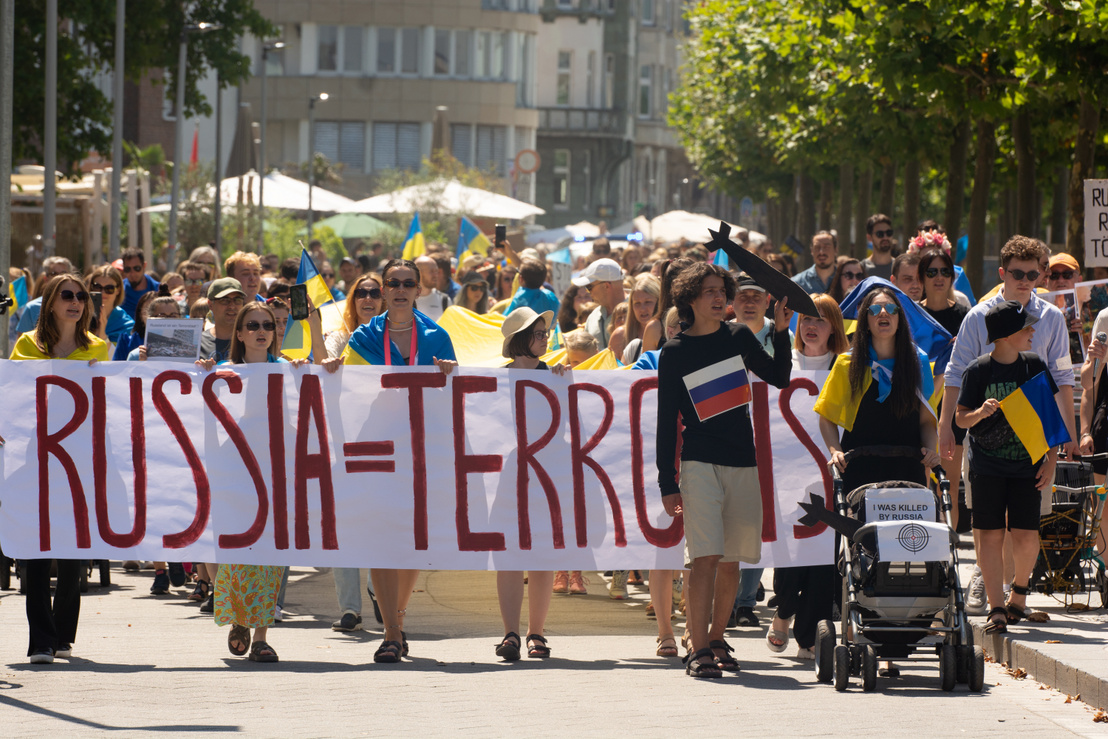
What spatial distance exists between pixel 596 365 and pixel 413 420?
5.62 ft

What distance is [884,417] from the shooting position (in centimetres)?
870

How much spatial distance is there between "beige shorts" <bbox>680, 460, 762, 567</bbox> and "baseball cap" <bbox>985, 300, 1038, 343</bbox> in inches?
62.0

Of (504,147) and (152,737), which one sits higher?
(504,147)

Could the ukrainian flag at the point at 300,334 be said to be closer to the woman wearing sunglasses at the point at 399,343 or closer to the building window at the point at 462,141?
the woman wearing sunglasses at the point at 399,343

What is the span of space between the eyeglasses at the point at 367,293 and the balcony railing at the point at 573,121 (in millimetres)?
70276

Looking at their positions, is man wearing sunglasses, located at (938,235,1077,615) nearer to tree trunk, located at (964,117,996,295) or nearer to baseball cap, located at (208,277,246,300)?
baseball cap, located at (208,277,246,300)

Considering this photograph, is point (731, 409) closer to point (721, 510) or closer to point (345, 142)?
point (721, 510)

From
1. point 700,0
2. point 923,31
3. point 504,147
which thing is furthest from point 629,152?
point 923,31

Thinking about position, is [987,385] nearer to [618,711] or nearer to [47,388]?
[618,711]

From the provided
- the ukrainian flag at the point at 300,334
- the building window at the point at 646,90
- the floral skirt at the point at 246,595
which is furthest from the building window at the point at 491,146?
the floral skirt at the point at 246,595

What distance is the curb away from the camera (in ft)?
26.7

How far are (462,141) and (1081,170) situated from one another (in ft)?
184

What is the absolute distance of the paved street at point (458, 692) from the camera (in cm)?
738

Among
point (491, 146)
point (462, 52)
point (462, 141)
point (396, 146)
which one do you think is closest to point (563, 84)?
point (491, 146)
